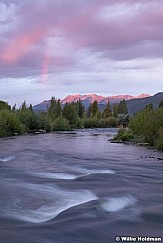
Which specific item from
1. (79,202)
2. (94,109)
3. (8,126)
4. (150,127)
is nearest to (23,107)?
(8,126)

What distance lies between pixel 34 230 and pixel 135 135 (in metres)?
32.1

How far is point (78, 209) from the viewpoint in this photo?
10672 mm

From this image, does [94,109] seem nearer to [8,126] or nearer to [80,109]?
[80,109]

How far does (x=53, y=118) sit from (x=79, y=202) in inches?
3242

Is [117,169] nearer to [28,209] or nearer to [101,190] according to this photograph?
[101,190]

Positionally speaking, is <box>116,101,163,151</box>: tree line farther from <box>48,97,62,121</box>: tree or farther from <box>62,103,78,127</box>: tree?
<box>48,97,62,121</box>: tree

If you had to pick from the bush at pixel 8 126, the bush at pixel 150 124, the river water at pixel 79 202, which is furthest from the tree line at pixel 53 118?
→ the river water at pixel 79 202

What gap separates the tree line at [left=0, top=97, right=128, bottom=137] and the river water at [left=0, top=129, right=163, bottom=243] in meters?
31.9

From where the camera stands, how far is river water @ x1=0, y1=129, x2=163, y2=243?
338 inches

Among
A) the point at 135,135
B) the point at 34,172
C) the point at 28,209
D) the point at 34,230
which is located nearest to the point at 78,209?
the point at 28,209

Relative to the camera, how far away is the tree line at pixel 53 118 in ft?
177

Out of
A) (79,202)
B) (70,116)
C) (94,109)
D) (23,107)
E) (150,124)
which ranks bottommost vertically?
(79,202)

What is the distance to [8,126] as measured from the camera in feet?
171

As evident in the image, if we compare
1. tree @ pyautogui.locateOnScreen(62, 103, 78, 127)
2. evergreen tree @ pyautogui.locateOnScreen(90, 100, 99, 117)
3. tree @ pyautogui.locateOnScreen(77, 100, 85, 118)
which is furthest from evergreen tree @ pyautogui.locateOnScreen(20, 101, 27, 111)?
evergreen tree @ pyautogui.locateOnScreen(90, 100, 99, 117)
